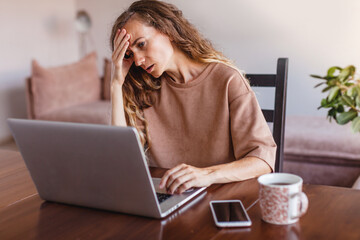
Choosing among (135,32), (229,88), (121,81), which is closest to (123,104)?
(121,81)

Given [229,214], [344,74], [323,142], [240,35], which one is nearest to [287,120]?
[323,142]

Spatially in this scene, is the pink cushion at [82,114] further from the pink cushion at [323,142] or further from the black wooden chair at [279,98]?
the black wooden chair at [279,98]

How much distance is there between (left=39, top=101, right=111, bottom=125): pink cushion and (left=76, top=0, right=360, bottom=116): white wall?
1.08 meters

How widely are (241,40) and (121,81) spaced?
224 cm

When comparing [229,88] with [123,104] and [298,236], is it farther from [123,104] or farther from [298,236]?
[298,236]

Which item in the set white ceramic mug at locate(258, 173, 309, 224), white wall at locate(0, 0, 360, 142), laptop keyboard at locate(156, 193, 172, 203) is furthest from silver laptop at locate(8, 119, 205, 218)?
white wall at locate(0, 0, 360, 142)

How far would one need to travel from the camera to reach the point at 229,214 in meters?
0.82

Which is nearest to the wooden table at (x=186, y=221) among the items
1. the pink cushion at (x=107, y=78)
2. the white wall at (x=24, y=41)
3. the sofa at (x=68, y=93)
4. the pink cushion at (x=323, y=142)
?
the pink cushion at (x=323, y=142)

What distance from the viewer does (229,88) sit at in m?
1.31

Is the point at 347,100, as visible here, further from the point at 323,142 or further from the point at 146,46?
the point at 323,142

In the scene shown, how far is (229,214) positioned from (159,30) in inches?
27.0

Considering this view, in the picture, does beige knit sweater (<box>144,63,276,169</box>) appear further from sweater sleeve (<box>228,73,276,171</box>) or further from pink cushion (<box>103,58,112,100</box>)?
pink cushion (<box>103,58,112,100</box>)

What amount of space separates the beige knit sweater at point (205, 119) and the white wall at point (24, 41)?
2671 millimetres

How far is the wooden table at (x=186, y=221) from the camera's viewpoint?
0.76 meters
